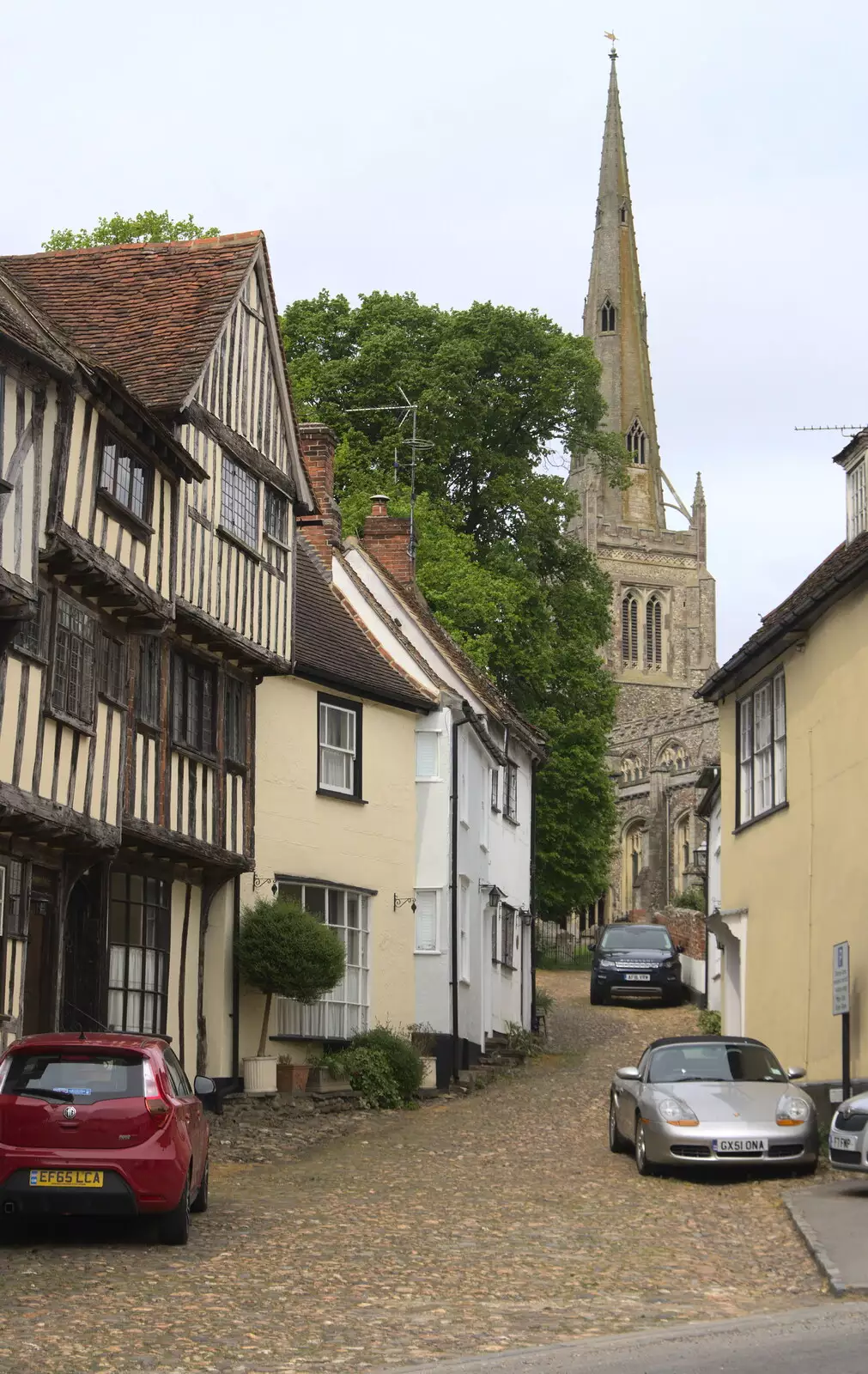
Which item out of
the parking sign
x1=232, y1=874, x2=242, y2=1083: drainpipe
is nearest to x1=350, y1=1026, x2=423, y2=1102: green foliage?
x1=232, y1=874, x2=242, y2=1083: drainpipe

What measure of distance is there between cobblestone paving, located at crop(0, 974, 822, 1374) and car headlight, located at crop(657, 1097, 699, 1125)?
57cm

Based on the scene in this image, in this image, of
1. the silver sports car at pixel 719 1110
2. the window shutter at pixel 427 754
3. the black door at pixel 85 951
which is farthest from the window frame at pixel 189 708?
the silver sports car at pixel 719 1110

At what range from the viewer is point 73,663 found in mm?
18766

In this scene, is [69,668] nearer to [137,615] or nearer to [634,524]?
[137,615]

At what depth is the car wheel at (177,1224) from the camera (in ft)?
41.3

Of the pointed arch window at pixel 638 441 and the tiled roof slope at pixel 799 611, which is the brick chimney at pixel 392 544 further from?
the pointed arch window at pixel 638 441

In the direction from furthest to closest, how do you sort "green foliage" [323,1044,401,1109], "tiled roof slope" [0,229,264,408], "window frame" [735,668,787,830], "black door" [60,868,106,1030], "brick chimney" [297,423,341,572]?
"brick chimney" [297,423,341,572]
"green foliage" [323,1044,401,1109]
"window frame" [735,668,787,830]
"tiled roof slope" [0,229,264,408]
"black door" [60,868,106,1030]

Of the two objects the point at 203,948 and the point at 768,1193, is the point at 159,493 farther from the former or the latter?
the point at 768,1193

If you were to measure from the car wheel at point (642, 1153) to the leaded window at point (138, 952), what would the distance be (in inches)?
235

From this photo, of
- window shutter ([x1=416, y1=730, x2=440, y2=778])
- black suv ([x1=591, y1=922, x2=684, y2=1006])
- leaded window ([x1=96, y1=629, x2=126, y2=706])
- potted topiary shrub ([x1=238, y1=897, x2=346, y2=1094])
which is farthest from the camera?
black suv ([x1=591, y1=922, x2=684, y2=1006])

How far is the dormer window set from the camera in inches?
950

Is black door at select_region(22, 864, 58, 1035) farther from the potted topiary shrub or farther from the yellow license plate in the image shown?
the yellow license plate

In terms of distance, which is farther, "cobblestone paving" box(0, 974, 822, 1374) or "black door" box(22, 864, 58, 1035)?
"black door" box(22, 864, 58, 1035)

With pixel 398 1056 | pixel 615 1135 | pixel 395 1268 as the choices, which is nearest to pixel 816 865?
pixel 615 1135
